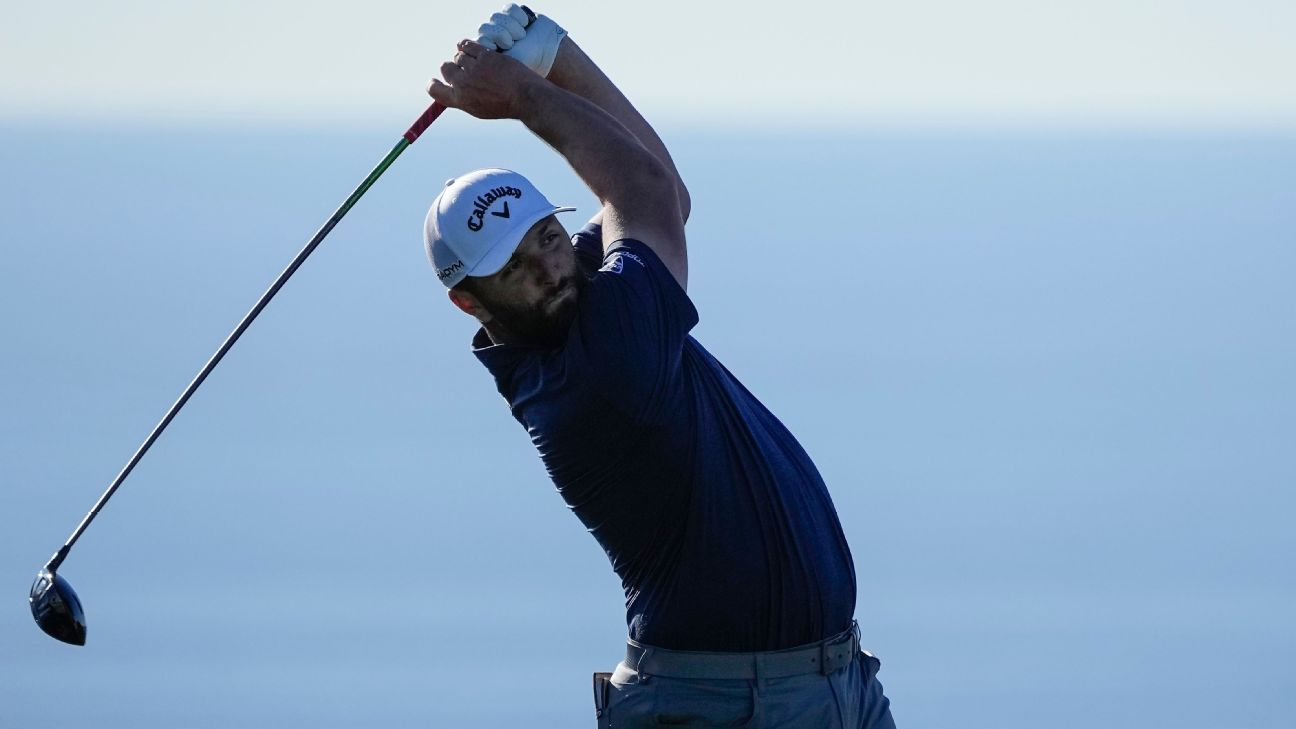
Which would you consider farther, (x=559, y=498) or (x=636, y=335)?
(x=559, y=498)

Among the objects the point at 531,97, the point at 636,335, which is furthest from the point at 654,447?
the point at 531,97

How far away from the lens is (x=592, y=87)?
3748 mm

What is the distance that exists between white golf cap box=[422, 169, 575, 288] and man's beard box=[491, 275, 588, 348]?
73 mm

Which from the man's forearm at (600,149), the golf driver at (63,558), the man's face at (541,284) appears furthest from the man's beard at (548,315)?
the golf driver at (63,558)

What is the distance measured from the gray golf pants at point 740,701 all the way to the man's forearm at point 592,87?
0.78m

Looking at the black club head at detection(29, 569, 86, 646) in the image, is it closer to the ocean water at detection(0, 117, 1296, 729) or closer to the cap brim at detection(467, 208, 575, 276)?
the cap brim at detection(467, 208, 575, 276)

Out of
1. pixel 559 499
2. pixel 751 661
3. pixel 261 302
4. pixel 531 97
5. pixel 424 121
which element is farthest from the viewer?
pixel 559 499

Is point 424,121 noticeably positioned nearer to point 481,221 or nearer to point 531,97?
point 531,97

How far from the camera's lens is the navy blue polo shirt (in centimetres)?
320

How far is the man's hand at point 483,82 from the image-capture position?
348 cm

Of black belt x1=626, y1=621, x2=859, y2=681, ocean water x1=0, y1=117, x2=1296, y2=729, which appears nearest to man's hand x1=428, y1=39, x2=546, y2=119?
black belt x1=626, y1=621, x2=859, y2=681

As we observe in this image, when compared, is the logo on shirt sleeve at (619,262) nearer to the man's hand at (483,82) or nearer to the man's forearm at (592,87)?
the man's hand at (483,82)

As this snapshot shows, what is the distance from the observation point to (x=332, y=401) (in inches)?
762

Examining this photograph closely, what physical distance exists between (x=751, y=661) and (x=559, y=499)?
10698mm
